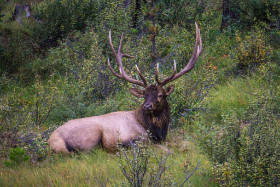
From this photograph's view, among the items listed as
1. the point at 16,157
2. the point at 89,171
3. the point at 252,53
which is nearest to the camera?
the point at 89,171

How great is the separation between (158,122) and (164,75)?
1.44 meters

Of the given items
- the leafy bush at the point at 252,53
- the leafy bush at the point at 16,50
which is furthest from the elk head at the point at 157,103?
the leafy bush at the point at 16,50

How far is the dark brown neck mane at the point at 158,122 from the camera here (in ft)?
22.8

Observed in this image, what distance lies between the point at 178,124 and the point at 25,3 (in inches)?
497

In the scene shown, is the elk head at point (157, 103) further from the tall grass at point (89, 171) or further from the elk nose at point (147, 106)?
the tall grass at point (89, 171)

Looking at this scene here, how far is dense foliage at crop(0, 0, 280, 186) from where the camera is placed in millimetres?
4410

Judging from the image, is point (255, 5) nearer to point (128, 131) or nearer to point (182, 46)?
point (182, 46)

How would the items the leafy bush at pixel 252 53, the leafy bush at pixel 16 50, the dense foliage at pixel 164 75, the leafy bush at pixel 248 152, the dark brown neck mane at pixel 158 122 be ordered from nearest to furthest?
the leafy bush at pixel 248 152 → the dense foliage at pixel 164 75 → the dark brown neck mane at pixel 158 122 → the leafy bush at pixel 252 53 → the leafy bush at pixel 16 50

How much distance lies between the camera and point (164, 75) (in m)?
7.98

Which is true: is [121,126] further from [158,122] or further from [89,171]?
[89,171]

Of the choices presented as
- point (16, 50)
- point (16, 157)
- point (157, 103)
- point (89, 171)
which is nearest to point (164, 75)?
point (157, 103)

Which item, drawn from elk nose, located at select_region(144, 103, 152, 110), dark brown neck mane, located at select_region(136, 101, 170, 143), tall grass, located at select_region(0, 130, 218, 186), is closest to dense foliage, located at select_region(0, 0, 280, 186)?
tall grass, located at select_region(0, 130, 218, 186)

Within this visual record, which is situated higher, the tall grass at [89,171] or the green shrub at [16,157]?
the green shrub at [16,157]

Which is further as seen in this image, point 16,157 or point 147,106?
point 147,106
